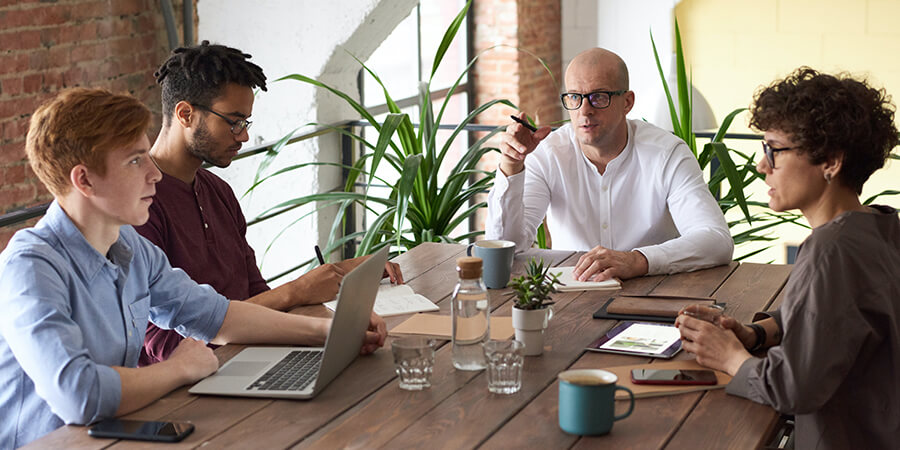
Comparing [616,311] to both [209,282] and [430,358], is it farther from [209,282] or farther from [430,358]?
[209,282]

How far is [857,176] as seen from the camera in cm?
165

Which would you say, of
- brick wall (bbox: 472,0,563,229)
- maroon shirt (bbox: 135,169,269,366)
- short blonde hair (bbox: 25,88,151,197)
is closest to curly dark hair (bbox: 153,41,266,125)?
maroon shirt (bbox: 135,169,269,366)

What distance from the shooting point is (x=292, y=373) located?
1.72 m

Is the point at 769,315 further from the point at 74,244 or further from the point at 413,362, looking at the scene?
the point at 74,244

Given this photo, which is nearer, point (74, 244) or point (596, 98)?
point (74, 244)

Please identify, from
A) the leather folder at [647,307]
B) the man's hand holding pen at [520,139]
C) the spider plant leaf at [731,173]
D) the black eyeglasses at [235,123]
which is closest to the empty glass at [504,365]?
the leather folder at [647,307]

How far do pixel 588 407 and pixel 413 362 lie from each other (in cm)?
34

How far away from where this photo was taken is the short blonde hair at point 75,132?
159cm

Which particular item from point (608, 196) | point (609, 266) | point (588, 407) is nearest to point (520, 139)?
point (608, 196)

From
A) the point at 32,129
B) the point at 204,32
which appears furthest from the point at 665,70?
the point at 32,129

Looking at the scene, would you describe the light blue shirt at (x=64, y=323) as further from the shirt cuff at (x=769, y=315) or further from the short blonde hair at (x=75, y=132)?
the shirt cuff at (x=769, y=315)

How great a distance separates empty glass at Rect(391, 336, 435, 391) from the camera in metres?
1.63

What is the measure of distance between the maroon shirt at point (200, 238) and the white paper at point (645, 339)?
3.11 feet

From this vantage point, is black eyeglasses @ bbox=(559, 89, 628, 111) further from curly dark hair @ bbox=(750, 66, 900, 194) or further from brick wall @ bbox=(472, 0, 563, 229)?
brick wall @ bbox=(472, 0, 563, 229)
